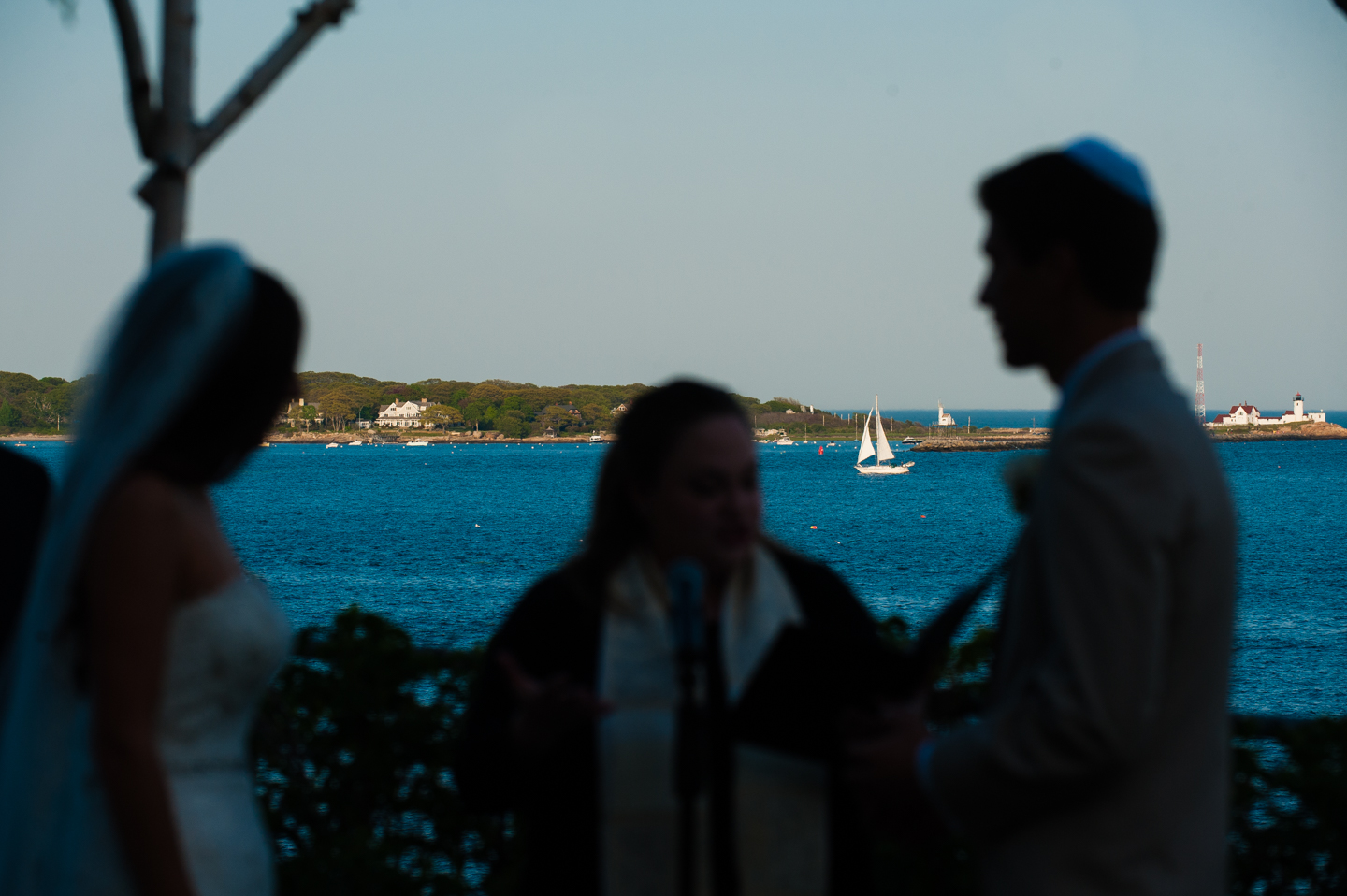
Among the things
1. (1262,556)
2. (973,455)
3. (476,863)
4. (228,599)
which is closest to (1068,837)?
(228,599)

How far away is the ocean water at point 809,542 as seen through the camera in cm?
4394

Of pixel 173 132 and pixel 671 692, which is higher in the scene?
pixel 173 132

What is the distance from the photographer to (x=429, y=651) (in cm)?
379

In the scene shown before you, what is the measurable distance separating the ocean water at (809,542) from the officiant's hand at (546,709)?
57.8 inches

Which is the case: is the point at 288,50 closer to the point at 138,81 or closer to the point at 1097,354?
the point at 138,81

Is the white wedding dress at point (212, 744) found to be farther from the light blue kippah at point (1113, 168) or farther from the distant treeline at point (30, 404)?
the distant treeline at point (30, 404)

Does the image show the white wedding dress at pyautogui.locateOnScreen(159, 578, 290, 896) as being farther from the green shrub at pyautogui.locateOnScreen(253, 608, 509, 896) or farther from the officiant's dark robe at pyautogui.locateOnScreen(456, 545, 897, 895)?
the green shrub at pyautogui.locateOnScreen(253, 608, 509, 896)

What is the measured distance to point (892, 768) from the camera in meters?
1.97

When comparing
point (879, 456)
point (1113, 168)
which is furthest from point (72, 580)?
point (879, 456)

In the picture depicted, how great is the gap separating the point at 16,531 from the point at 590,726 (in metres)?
1.27

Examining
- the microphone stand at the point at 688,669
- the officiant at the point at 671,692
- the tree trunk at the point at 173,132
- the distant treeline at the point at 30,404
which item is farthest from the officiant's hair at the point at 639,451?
the distant treeline at the point at 30,404

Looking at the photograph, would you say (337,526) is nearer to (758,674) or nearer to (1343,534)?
(1343,534)

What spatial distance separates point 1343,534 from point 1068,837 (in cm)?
9355

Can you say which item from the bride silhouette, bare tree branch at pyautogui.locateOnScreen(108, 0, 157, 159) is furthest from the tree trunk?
the bride silhouette
